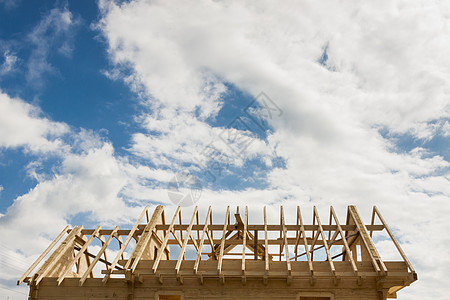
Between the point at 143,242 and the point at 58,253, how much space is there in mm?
3419

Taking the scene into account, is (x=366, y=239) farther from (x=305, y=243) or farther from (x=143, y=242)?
(x=143, y=242)

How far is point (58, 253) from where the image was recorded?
48.8 feet

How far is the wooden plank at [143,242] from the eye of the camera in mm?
13615

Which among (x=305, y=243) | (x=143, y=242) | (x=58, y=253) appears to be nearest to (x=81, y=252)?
(x=58, y=253)

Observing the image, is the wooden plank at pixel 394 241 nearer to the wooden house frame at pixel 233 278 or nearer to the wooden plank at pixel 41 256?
the wooden house frame at pixel 233 278

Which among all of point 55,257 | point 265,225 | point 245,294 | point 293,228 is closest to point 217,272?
point 245,294

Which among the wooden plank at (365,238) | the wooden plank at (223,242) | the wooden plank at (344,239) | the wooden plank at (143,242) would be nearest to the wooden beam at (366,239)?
the wooden plank at (365,238)

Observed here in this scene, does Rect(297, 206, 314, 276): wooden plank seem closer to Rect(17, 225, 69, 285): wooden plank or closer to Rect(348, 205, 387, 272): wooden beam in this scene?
Rect(348, 205, 387, 272): wooden beam

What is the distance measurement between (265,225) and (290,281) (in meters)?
3.70

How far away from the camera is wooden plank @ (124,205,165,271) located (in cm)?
1361

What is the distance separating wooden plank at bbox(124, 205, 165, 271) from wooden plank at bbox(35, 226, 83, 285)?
3117 mm

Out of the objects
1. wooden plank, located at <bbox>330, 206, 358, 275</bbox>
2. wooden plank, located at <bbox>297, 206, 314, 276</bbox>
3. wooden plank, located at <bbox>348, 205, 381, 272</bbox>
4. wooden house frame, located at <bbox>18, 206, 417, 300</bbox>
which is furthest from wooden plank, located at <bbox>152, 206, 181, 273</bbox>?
wooden plank, located at <bbox>348, 205, 381, 272</bbox>

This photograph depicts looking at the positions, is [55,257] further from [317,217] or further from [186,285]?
[317,217]

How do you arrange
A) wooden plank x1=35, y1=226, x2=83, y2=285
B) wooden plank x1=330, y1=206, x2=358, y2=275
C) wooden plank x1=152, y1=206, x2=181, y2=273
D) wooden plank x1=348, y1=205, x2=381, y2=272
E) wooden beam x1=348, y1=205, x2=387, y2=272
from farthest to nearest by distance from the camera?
wooden plank x1=35, y1=226, x2=83, y2=285 < wooden plank x1=152, y1=206, x2=181, y2=273 < wooden plank x1=348, y1=205, x2=381, y2=272 < wooden beam x1=348, y1=205, x2=387, y2=272 < wooden plank x1=330, y1=206, x2=358, y2=275
